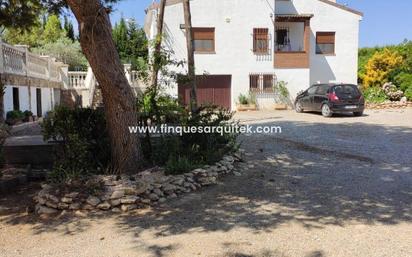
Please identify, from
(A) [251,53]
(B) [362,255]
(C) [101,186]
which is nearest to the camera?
(B) [362,255]

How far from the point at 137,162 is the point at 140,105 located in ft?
4.84

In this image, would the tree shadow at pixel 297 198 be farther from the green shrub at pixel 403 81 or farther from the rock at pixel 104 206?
the green shrub at pixel 403 81

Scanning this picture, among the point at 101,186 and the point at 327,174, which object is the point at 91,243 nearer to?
the point at 101,186

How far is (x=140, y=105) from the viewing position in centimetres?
877

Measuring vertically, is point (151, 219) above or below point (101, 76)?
below

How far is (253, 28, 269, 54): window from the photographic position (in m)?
28.7

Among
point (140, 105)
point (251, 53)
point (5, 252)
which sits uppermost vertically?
point (251, 53)

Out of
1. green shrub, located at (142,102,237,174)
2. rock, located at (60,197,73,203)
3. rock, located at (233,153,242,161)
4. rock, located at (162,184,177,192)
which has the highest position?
green shrub, located at (142,102,237,174)

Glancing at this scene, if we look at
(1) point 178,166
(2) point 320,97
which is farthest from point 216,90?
(1) point 178,166

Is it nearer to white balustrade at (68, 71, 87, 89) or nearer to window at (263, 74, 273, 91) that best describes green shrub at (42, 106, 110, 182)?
white balustrade at (68, 71, 87, 89)

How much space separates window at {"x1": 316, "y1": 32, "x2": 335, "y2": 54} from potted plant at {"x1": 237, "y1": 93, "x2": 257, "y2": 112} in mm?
6301

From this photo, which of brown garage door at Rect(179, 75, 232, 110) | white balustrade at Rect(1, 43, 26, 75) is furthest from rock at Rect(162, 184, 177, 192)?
brown garage door at Rect(179, 75, 232, 110)

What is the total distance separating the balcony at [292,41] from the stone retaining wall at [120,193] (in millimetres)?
22765

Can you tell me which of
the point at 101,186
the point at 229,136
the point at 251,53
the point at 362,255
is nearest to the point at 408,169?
the point at 229,136
